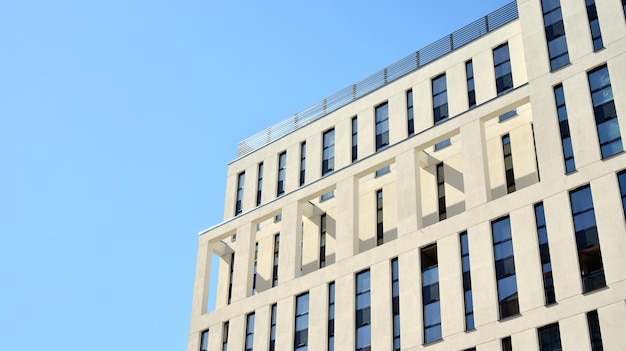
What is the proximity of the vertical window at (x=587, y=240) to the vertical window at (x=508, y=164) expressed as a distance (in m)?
5.71

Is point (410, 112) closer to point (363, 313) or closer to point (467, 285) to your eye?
point (363, 313)

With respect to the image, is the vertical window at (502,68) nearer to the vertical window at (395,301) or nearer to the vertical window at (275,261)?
the vertical window at (395,301)

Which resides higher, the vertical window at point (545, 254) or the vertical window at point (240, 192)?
the vertical window at point (240, 192)

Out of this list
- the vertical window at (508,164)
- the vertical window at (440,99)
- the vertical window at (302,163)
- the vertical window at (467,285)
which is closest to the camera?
the vertical window at (467,285)

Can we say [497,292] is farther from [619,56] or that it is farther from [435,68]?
Answer: [435,68]

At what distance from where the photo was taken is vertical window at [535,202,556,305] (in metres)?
43.4

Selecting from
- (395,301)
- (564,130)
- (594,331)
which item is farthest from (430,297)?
(564,130)

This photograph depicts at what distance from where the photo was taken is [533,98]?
4900 cm

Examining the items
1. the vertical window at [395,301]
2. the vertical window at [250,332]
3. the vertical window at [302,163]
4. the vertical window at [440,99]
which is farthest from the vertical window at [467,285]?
the vertical window at [302,163]

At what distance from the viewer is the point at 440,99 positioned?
184 ft

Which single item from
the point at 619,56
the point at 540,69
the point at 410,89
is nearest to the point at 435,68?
the point at 410,89

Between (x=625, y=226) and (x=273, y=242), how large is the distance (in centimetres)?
2485

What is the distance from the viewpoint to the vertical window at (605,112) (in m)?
44.8

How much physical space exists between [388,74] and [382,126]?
12.2ft
